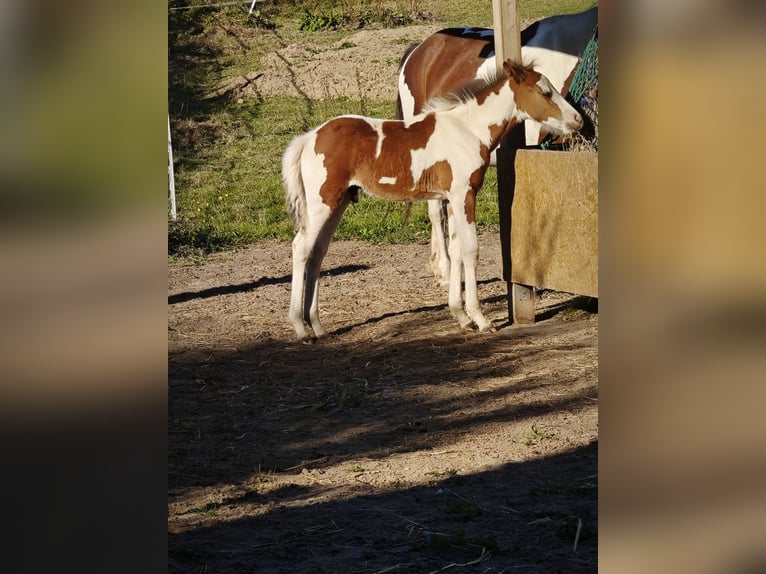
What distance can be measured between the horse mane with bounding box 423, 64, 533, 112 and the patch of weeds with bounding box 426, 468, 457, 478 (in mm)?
3591

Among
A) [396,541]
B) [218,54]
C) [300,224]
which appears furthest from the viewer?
[218,54]

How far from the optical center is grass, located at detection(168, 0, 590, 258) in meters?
10.9

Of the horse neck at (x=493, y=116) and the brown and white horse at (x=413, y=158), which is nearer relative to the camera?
the brown and white horse at (x=413, y=158)

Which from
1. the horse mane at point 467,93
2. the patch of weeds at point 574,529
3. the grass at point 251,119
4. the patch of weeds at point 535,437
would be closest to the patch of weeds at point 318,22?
the grass at point 251,119

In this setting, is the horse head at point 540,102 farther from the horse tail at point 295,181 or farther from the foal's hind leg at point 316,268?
the horse tail at point 295,181

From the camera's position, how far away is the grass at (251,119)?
10.9 meters

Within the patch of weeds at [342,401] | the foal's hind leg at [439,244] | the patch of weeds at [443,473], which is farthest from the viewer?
the foal's hind leg at [439,244]

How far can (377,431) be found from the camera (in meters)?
5.16

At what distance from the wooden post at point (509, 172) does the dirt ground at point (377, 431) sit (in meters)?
0.18
